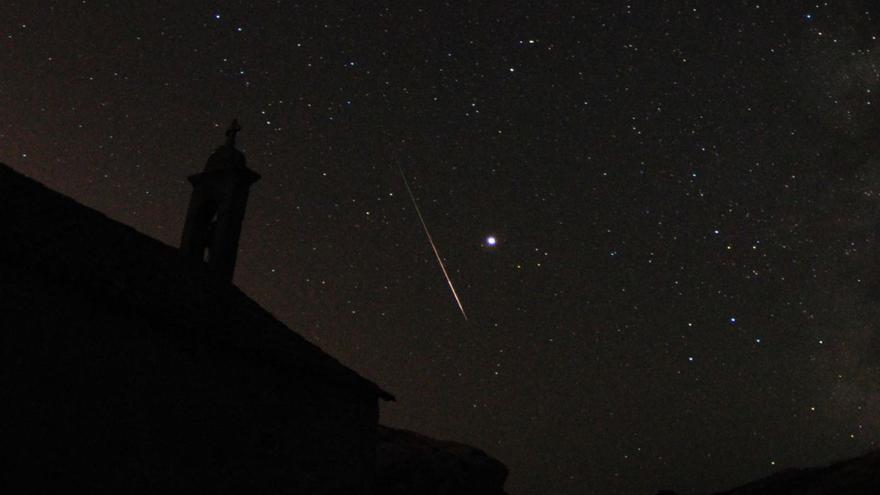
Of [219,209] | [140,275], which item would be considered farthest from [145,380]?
[219,209]

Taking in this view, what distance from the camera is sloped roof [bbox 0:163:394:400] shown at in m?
7.03

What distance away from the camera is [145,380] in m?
7.41

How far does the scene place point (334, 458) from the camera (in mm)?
9711

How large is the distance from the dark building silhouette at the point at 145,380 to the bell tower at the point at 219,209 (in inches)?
30.1

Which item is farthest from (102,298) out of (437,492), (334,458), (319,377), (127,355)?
(437,492)

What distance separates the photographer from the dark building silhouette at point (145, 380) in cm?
640

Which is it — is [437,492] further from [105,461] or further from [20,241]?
[20,241]

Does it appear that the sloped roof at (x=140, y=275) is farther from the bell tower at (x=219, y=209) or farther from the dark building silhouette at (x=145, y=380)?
the bell tower at (x=219, y=209)

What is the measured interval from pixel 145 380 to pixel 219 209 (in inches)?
238

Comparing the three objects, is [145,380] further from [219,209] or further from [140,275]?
[219,209]

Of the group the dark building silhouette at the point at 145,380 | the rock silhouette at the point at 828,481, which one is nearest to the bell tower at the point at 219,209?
the dark building silhouette at the point at 145,380

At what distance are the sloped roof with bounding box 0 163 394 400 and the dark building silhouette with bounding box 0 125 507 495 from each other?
0.03 metres

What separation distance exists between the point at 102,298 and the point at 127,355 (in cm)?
71

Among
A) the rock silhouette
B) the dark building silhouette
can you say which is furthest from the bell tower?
the rock silhouette
